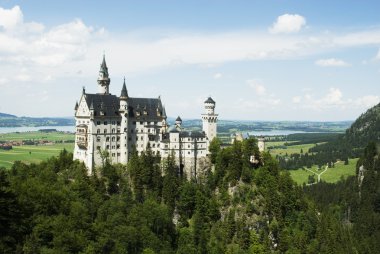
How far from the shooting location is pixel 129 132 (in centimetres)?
13012

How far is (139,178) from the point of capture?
120 m

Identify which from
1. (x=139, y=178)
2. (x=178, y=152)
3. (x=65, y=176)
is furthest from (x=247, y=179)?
(x=65, y=176)

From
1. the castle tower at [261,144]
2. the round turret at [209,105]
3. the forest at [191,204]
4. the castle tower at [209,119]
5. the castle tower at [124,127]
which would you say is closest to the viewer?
the forest at [191,204]

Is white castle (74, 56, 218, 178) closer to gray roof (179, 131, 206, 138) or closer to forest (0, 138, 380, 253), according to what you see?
gray roof (179, 131, 206, 138)

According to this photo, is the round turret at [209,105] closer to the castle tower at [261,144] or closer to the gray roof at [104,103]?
the castle tower at [261,144]

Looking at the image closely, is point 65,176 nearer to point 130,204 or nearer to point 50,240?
point 130,204

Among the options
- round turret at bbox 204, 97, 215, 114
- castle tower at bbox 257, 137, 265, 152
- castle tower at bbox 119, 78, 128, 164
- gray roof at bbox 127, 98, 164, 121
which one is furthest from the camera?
castle tower at bbox 257, 137, 265, 152

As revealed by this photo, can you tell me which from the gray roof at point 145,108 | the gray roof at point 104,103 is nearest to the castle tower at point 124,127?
the gray roof at point 104,103

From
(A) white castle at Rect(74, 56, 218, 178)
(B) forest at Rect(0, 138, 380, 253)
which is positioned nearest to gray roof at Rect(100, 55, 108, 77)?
(A) white castle at Rect(74, 56, 218, 178)

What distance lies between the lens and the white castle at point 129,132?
123062mm

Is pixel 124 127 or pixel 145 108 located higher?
pixel 145 108

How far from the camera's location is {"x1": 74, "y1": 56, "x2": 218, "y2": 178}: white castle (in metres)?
123

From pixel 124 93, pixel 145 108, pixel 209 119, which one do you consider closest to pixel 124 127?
pixel 124 93

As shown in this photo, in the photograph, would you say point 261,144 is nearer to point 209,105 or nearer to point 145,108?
point 209,105
